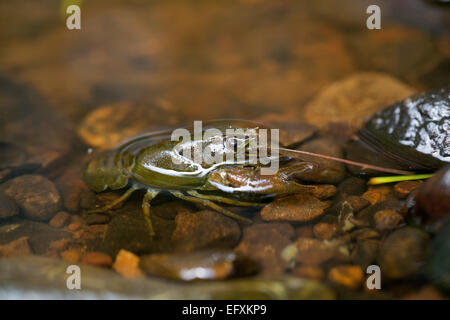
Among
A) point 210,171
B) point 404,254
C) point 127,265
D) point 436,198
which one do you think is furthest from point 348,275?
point 127,265

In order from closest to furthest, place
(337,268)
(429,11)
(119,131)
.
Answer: (337,268), (119,131), (429,11)

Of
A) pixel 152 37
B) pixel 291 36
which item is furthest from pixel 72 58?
pixel 291 36

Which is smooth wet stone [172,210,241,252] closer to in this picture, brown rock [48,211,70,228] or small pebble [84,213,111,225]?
small pebble [84,213,111,225]

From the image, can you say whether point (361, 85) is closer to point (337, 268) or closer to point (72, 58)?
point (337, 268)

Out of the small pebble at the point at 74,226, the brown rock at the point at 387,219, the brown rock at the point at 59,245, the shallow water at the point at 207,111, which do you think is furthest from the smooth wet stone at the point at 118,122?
the brown rock at the point at 387,219

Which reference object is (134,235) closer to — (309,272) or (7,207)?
(7,207)
